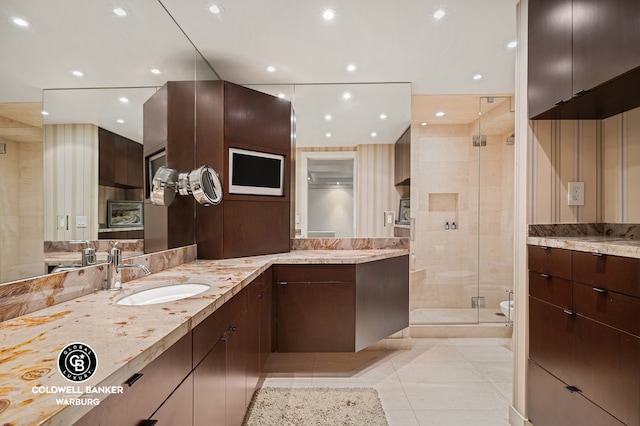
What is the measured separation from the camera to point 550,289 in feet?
5.22

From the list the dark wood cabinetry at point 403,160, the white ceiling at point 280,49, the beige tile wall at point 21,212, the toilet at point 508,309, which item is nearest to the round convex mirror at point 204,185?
the white ceiling at point 280,49

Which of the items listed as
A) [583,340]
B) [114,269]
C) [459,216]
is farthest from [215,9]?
[459,216]

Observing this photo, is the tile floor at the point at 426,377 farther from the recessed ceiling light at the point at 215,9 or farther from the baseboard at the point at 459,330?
the recessed ceiling light at the point at 215,9

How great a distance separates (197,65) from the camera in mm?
2350

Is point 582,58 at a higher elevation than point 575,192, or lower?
higher

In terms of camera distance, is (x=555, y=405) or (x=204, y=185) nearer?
(x=555, y=405)

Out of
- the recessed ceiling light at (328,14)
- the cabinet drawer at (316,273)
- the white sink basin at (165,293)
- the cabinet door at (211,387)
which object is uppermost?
the recessed ceiling light at (328,14)

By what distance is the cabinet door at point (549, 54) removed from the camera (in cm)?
148

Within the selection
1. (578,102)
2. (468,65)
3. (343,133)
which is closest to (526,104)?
(578,102)

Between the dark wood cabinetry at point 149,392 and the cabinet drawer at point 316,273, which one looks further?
the cabinet drawer at point 316,273

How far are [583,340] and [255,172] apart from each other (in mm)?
2248

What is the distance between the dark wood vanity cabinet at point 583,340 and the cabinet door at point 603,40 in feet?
2.50

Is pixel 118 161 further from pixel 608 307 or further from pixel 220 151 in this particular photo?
pixel 608 307

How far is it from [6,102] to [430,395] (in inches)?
104
